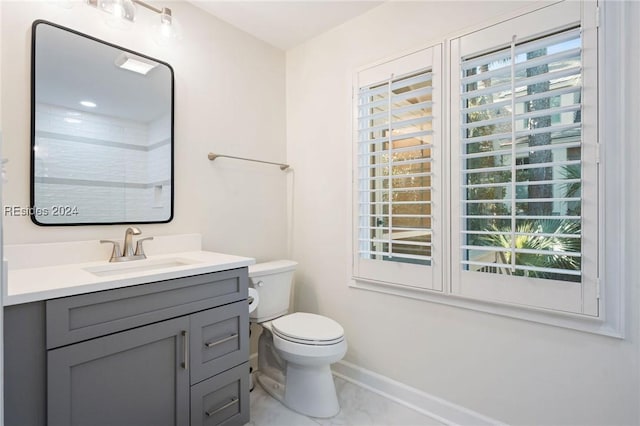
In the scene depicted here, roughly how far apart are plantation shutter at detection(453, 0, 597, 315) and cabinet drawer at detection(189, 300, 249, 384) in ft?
3.69

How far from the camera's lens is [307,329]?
1.87 metres

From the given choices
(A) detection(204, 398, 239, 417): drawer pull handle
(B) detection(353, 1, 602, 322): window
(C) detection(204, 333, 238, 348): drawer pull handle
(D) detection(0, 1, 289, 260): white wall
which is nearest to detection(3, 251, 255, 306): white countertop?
(D) detection(0, 1, 289, 260): white wall

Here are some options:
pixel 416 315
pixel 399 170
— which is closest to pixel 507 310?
pixel 416 315

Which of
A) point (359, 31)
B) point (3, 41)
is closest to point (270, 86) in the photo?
point (359, 31)

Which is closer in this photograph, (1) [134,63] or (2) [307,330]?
→ (1) [134,63]

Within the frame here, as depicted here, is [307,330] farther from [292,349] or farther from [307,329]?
[292,349]

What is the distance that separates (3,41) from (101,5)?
1.39 feet

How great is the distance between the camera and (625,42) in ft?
4.24

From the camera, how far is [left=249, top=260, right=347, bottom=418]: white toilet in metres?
1.77

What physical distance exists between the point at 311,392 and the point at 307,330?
33cm

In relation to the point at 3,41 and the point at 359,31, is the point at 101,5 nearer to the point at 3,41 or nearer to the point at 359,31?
the point at 3,41

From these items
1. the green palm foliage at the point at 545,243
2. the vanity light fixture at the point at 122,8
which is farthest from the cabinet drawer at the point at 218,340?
the vanity light fixture at the point at 122,8

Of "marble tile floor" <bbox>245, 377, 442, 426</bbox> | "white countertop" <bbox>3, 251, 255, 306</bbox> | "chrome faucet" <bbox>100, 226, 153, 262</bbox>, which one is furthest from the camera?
"marble tile floor" <bbox>245, 377, 442, 426</bbox>

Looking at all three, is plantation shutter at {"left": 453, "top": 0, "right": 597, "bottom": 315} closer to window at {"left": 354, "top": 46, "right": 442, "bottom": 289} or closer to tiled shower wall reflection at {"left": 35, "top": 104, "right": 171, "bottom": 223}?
window at {"left": 354, "top": 46, "right": 442, "bottom": 289}
